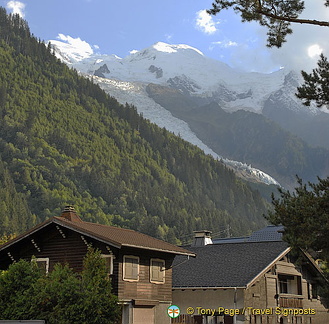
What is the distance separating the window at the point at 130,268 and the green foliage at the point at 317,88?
49.6 ft

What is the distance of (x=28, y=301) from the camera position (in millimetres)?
31344

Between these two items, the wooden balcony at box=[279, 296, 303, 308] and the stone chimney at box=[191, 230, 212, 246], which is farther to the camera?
the stone chimney at box=[191, 230, 212, 246]

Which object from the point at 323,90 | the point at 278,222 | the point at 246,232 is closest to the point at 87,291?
the point at 278,222

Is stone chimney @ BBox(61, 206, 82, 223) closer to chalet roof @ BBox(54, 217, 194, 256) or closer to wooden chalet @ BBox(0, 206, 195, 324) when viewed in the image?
chalet roof @ BBox(54, 217, 194, 256)

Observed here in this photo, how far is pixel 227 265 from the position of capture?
43.4 metres

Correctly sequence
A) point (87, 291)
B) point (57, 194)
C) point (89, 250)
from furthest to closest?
1. point (57, 194)
2. point (89, 250)
3. point (87, 291)

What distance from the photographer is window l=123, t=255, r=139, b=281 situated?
34656mm

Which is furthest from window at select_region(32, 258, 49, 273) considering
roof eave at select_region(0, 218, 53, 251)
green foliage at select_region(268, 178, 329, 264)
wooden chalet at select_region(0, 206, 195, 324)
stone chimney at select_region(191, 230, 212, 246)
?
stone chimney at select_region(191, 230, 212, 246)

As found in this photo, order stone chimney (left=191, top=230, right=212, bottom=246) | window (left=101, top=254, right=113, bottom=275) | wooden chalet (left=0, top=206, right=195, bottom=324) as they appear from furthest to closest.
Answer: stone chimney (left=191, top=230, right=212, bottom=246) < wooden chalet (left=0, top=206, right=195, bottom=324) < window (left=101, top=254, right=113, bottom=275)

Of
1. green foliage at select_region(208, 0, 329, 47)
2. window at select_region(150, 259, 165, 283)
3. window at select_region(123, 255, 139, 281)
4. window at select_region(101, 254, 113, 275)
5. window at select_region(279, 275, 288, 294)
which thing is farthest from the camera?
window at select_region(279, 275, 288, 294)

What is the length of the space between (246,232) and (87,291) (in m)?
159

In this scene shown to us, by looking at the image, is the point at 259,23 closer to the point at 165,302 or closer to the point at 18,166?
the point at 165,302

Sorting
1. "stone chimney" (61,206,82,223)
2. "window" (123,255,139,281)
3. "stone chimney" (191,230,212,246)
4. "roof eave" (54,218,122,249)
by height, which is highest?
"stone chimney" (191,230,212,246)

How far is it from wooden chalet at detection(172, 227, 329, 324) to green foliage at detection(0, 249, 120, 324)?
9.97 meters
